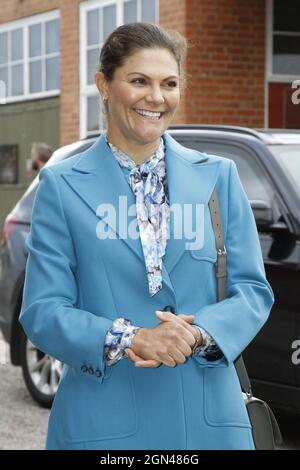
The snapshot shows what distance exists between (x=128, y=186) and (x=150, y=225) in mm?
114

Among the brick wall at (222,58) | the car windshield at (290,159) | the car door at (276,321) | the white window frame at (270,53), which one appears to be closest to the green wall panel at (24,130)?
the brick wall at (222,58)

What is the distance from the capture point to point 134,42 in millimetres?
2844

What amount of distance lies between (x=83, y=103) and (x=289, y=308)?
Answer: 1133cm

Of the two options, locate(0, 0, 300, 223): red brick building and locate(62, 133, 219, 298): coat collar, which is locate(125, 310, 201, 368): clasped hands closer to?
locate(62, 133, 219, 298): coat collar

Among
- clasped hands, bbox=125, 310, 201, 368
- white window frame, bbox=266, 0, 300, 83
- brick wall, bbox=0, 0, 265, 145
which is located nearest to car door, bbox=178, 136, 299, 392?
clasped hands, bbox=125, 310, 201, 368

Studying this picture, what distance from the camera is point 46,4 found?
18.2 metres

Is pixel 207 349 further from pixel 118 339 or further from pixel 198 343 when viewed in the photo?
pixel 118 339

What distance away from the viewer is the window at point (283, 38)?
50.6 feet

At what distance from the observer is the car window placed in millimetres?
6656

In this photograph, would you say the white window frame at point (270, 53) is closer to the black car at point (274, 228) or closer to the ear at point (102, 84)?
the black car at point (274, 228)

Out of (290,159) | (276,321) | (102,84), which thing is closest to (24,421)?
(276,321)
